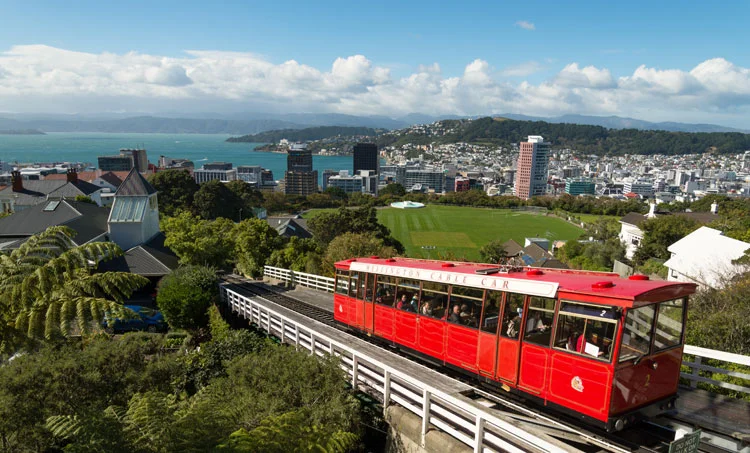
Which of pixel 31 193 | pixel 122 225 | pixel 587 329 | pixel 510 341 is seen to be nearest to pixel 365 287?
pixel 510 341

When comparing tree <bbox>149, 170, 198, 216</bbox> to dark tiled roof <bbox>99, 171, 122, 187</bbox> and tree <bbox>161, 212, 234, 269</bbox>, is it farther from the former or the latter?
tree <bbox>161, 212, 234, 269</bbox>

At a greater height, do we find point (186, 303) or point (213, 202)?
point (186, 303)

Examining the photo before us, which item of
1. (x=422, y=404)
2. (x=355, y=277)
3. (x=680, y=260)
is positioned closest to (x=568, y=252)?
(x=680, y=260)

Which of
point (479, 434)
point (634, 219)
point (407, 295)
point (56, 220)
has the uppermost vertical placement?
point (407, 295)

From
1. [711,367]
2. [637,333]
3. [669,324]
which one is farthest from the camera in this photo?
[711,367]

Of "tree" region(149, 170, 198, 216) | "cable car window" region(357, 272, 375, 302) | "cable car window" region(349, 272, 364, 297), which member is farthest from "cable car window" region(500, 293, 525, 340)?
"tree" region(149, 170, 198, 216)

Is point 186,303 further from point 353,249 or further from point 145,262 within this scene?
point 145,262

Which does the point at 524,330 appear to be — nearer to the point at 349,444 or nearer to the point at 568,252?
the point at 349,444
